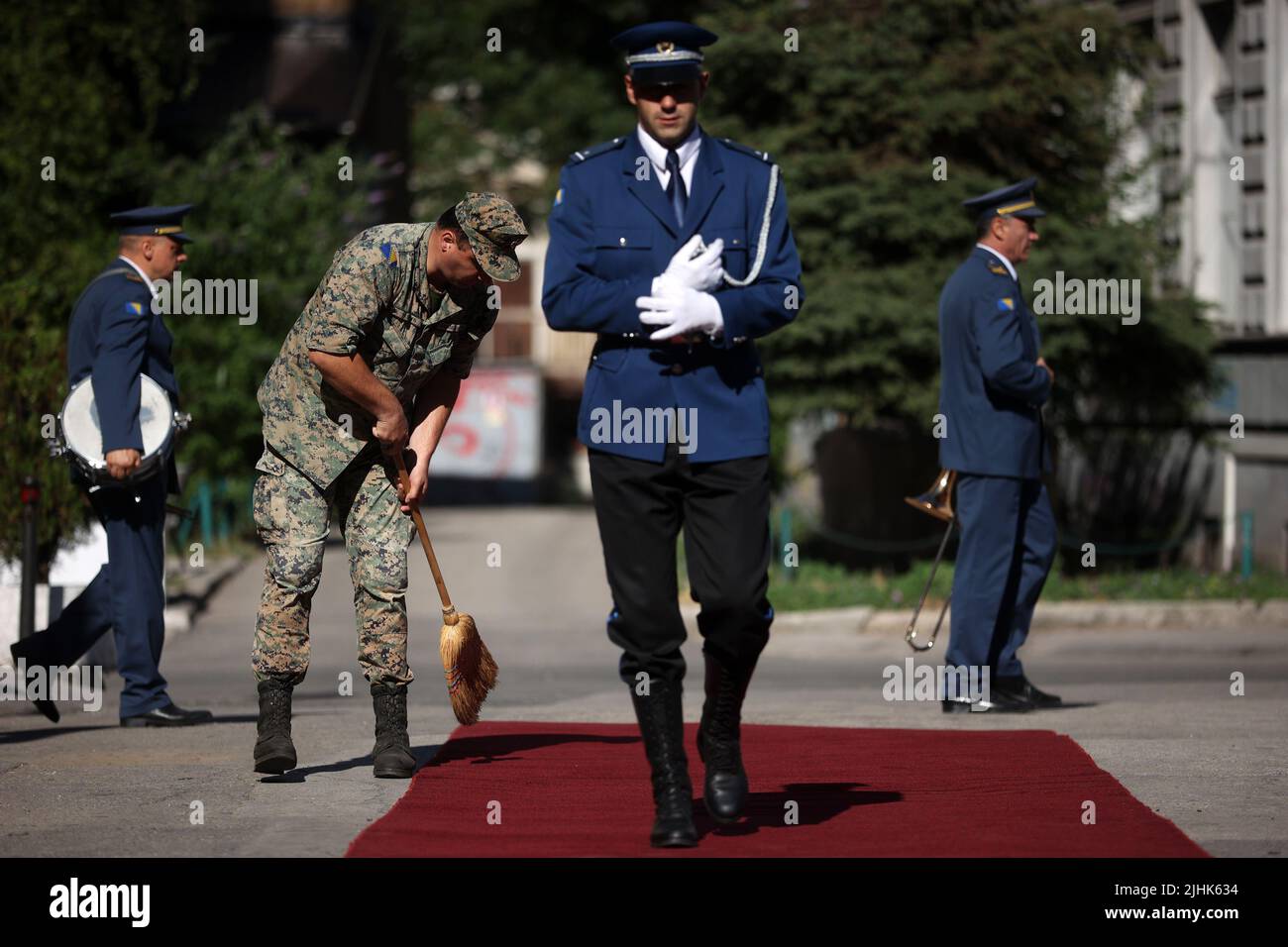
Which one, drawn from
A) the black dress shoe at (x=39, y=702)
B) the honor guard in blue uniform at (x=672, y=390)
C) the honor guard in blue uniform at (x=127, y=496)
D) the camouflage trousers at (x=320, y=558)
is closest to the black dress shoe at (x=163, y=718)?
the honor guard in blue uniform at (x=127, y=496)

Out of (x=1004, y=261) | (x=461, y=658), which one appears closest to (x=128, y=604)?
(x=461, y=658)

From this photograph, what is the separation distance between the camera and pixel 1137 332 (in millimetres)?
→ 16281

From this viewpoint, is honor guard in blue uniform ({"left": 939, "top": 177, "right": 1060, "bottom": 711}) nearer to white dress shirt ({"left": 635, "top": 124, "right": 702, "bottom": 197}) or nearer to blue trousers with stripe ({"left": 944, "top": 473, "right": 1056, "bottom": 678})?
blue trousers with stripe ({"left": 944, "top": 473, "right": 1056, "bottom": 678})

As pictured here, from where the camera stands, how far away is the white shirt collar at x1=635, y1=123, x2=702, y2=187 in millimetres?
5598

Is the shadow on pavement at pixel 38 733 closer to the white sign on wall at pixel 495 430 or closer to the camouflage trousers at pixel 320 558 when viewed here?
the camouflage trousers at pixel 320 558

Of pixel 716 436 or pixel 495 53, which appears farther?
pixel 495 53

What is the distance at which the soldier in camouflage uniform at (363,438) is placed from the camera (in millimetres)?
6496

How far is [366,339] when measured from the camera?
659 cm

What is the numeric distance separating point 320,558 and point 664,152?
202 cm

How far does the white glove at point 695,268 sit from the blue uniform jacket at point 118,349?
3.33 metres

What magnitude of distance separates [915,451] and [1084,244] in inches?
121

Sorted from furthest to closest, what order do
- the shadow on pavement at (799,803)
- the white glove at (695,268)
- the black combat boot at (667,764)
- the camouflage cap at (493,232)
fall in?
1. the camouflage cap at (493,232)
2. the shadow on pavement at (799,803)
3. the white glove at (695,268)
4. the black combat boot at (667,764)
